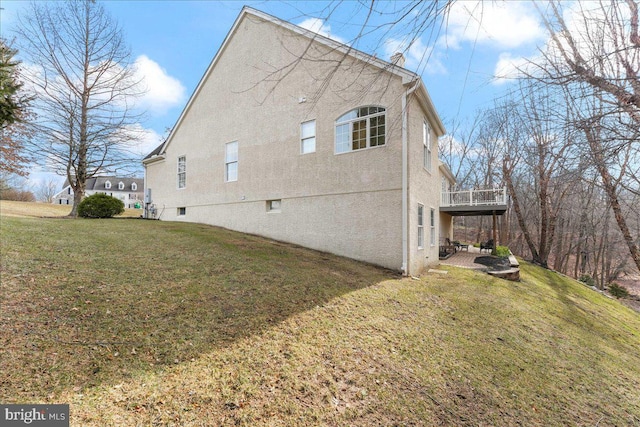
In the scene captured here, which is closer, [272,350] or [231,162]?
[272,350]

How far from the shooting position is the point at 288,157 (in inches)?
444

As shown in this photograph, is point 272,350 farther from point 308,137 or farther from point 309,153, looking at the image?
point 308,137

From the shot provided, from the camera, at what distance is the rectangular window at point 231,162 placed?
43.5 ft

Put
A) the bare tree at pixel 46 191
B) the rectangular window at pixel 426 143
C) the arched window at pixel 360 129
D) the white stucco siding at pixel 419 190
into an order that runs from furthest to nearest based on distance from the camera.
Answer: the bare tree at pixel 46 191
the rectangular window at pixel 426 143
the arched window at pixel 360 129
the white stucco siding at pixel 419 190

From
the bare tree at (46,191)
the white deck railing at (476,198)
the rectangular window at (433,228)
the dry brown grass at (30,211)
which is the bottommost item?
the rectangular window at (433,228)

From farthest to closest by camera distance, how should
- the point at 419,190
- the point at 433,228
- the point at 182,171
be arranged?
the point at 182,171
the point at 433,228
the point at 419,190

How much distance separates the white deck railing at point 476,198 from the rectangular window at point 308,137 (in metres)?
9.76

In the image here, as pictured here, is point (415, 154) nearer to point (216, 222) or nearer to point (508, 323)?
point (508, 323)

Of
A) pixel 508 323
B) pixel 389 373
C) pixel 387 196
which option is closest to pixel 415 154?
pixel 387 196

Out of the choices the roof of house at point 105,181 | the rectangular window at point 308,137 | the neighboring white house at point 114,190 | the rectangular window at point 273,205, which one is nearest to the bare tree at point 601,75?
the rectangular window at point 308,137

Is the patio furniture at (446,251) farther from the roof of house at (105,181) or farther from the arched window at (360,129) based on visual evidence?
the roof of house at (105,181)

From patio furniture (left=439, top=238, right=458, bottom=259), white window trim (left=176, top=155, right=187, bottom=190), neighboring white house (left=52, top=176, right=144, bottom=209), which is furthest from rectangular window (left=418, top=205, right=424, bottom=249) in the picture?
neighboring white house (left=52, top=176, right=144, bottom=209)

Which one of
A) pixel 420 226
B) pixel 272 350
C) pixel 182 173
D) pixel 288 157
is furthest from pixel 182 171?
pixel 272 350

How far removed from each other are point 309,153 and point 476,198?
11690 mm
